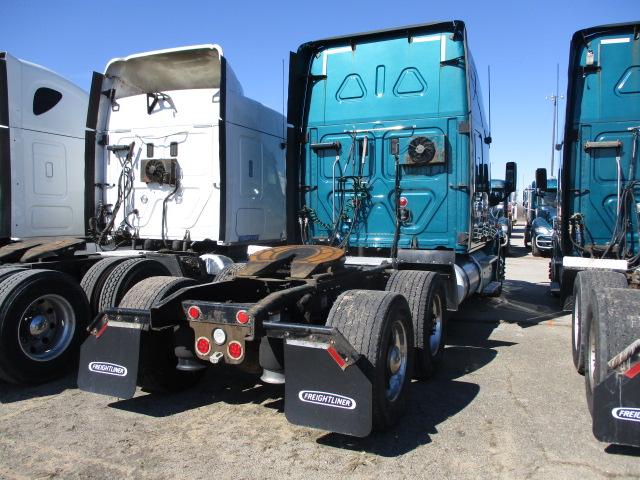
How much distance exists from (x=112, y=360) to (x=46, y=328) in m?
1.39

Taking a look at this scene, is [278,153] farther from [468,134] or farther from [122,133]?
[468,134]

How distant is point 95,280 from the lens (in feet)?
18.8

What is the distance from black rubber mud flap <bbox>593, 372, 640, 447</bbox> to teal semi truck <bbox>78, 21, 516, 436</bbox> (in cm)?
128

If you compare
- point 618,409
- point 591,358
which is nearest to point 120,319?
point 618,409

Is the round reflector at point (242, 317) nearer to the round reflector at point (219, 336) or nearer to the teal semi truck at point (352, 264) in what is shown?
the teal semi truck at point (352, 264)

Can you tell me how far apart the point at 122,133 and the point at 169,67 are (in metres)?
1.17

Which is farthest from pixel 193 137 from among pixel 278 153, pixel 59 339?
pixel 59 339

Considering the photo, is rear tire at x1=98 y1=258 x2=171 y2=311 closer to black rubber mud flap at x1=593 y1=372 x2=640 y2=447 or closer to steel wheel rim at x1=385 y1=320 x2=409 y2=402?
steel wheel rim at x1=385 y1=320 x2=409 y2=402

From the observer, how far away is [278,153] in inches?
347

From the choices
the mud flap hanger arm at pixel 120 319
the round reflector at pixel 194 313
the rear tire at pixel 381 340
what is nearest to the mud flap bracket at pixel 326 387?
the rear tire at pixel 381 340

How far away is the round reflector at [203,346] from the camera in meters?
3.84

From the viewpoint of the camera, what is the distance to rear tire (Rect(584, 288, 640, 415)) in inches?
137

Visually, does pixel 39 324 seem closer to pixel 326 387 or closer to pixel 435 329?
pixel 326 387

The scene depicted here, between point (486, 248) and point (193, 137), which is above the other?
point (193, 137)
